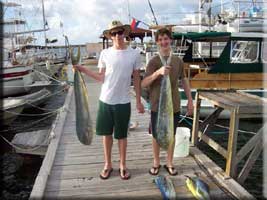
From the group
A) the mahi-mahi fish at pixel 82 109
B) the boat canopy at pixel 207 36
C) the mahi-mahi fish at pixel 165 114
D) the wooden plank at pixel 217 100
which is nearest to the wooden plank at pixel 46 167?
the mahi-mahi fish at pixel 82 109

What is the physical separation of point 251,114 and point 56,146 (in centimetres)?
293

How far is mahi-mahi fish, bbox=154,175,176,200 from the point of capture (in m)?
A: 3.41

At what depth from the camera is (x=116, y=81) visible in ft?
Result: 11.8

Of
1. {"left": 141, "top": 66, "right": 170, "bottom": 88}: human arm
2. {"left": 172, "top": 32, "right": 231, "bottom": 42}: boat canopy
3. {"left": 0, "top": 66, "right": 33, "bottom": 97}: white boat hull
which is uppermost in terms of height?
Result: {"left": 172, "top": 32, "right": 231, "bottom": 42}: boat canopy

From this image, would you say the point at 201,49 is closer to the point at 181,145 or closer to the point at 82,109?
the point at 181,145

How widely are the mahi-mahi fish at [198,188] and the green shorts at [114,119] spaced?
0.85 metres

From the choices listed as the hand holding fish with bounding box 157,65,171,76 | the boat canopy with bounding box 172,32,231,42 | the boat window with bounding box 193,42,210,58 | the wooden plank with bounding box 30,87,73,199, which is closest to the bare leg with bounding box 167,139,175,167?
the hand holding fish with bounding box 157,65,171,76

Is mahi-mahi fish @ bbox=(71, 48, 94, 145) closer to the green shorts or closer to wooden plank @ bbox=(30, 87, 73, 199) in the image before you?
the green shorts

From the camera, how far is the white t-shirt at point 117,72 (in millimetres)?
3561

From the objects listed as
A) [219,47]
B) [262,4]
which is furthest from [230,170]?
[262,4]

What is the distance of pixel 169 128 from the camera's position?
3.61 metres

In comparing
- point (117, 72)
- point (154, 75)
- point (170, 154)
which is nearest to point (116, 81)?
point (117, 72)

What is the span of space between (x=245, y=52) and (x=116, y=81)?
7.86 m

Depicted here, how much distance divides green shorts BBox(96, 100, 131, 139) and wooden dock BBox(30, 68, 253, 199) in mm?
562
